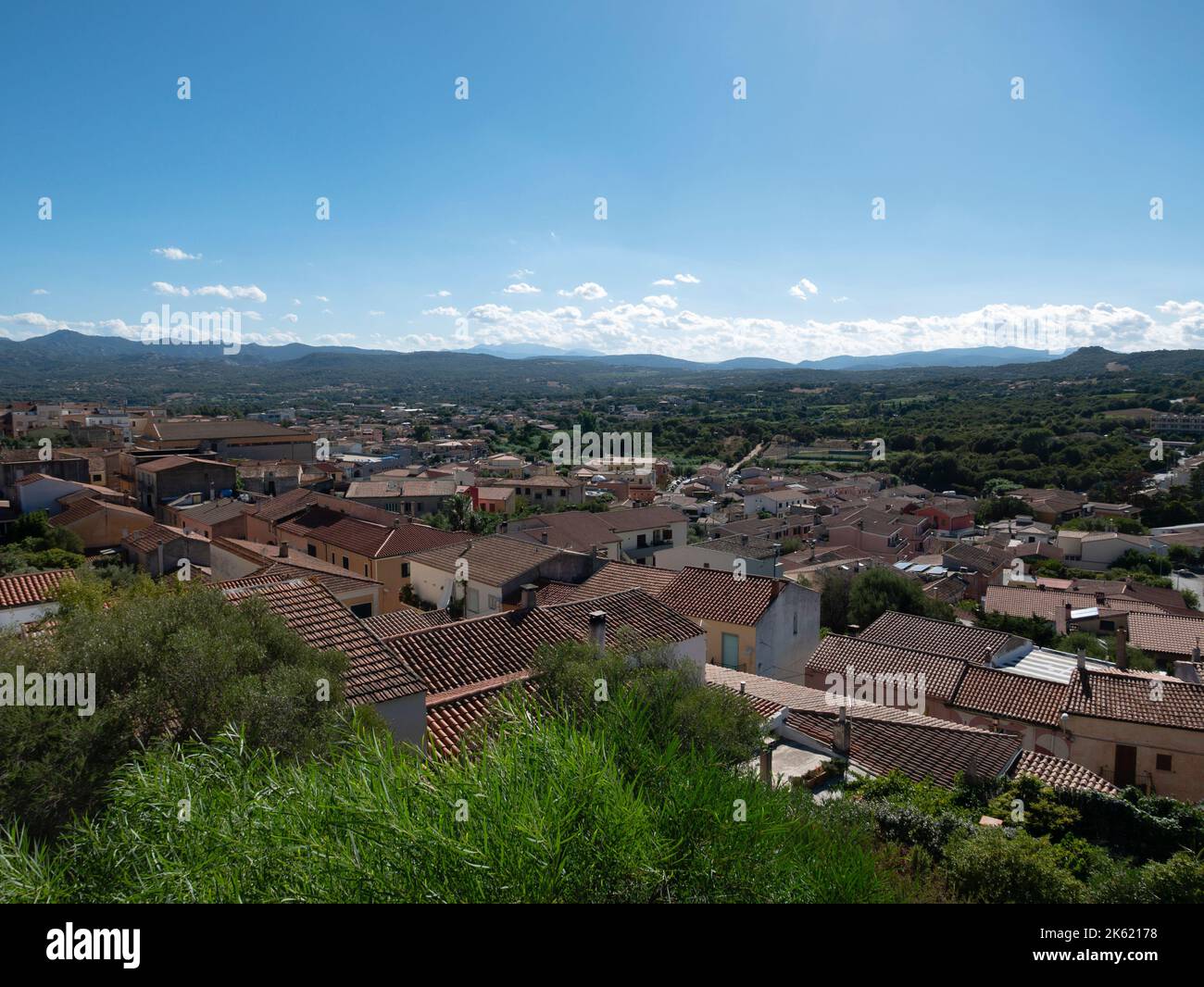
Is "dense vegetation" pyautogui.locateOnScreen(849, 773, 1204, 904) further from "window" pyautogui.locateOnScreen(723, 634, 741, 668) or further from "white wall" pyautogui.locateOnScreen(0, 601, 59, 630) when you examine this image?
"white wall" pyautogui.locateOnScreen(0, 601, 59, 630)

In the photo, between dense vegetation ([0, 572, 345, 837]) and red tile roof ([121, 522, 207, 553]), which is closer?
dense vegetation ([0, 572, 345, 837])

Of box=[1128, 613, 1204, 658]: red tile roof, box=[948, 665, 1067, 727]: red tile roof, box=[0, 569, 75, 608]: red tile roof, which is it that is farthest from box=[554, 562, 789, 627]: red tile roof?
box=[1128, 613, 1204, 658]: red tile roof

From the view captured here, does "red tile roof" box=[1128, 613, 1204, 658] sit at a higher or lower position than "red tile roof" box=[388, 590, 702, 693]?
lower

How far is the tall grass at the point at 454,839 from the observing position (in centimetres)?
368

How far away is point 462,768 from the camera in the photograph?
15.6ft

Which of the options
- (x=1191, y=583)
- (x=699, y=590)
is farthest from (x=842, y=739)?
(x=1191, y=583)

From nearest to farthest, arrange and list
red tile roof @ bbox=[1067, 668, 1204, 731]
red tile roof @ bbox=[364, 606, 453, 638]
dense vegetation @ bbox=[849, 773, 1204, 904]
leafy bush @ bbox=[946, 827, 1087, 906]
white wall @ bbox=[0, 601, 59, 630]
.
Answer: leafy bush @ bbox=[946, 827, 1087, 906] → dense vegetation @ bbox=[849, 773, 1204, 904] → red tile roof @ bbox=[1067, 668, 1204, 731] → white wall @ bbox=[0, 601, 59, 630] → red tile roof @ bbox=[364, 606, 453, 638]

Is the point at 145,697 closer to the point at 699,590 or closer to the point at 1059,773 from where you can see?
the point at 1059,773

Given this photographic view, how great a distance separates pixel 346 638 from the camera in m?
9.72

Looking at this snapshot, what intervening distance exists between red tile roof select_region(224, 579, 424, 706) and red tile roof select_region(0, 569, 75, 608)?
1008cm

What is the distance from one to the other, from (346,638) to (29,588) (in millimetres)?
12959

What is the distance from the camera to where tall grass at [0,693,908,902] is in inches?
145
